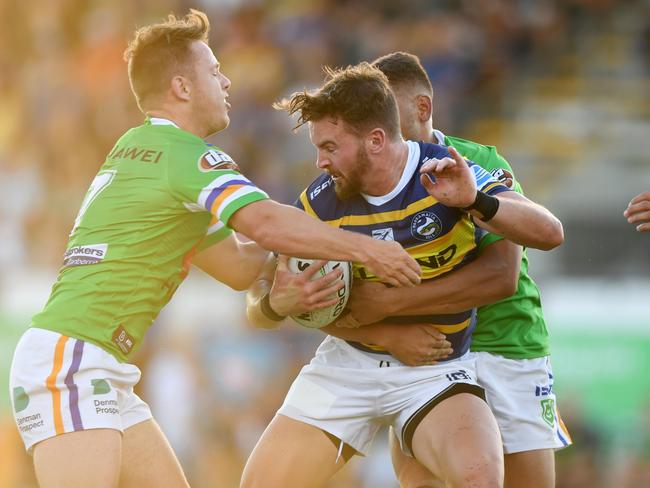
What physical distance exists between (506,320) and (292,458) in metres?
1.31

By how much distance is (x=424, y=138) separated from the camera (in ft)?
19.8

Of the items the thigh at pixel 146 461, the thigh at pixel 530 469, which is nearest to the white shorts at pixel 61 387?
the thigh at pixel 146 461

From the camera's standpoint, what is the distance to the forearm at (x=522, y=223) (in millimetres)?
5121

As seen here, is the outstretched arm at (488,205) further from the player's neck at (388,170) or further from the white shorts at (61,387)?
the white shorts at (61,387)

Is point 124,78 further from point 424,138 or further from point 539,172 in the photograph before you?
point 424,138

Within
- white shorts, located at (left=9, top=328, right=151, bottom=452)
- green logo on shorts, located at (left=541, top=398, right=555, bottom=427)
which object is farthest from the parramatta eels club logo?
white shorts, located at (left=9, top=328, right=151, bottom=452)

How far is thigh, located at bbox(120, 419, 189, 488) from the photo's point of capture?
512 centimetres

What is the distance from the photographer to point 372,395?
18.1 ft

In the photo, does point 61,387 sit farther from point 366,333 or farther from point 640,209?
point 640,209

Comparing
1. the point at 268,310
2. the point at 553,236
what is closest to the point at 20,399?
the point at 268,310

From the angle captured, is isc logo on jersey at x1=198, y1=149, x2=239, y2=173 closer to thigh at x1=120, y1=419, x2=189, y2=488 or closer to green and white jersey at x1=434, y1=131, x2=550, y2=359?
thigh at x1=120, y1=419, x2=189, y2=488

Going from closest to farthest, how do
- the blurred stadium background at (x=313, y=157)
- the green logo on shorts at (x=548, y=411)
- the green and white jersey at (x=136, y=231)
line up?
the green and white jersey at (x=136, y=231)
the green logo on shorts at (x=548, y=411)
the blurred stadium background at (x=313, y=157)

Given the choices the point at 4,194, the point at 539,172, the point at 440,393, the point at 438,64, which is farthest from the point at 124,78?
the point at 440,393

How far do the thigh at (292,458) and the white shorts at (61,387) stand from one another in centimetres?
74
